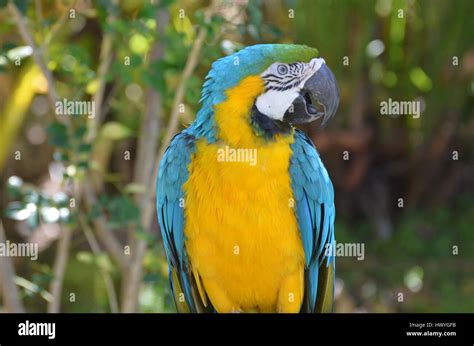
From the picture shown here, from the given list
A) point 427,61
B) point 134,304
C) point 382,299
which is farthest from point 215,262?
point 427,61

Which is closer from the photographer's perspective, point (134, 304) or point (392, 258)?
point (134, 304)

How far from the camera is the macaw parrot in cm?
159

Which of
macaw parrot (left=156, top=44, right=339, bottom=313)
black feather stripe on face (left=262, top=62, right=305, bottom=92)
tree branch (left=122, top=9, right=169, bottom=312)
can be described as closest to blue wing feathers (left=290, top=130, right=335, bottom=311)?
macaw parrot (left=156, top=44, right=339, bottom=313)

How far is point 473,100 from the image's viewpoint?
319cm

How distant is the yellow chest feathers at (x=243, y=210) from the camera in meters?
1.59

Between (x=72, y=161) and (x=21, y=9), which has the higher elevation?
(x=21, y=9)

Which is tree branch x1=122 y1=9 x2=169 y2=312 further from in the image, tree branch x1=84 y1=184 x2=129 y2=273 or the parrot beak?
the parrot beak

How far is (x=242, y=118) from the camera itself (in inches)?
62.5

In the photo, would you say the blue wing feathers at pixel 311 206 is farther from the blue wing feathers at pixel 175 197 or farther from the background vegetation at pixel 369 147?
the background vegetation at pixel 369 147

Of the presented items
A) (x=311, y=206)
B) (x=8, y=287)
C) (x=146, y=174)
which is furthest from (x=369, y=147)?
(x=8, y=287)

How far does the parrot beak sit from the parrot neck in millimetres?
A: 58

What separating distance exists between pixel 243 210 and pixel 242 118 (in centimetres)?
19
